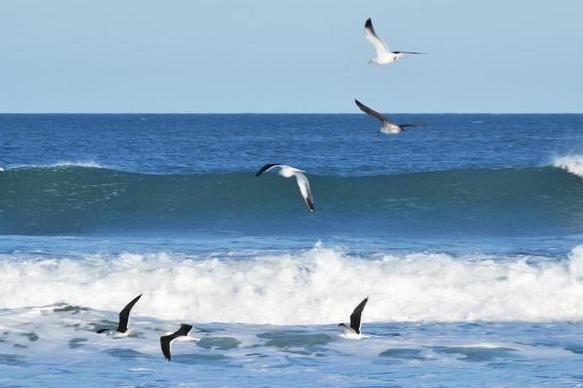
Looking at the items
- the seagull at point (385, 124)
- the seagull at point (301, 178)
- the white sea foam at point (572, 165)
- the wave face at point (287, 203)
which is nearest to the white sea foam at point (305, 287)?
the seagull at point (301, 178)

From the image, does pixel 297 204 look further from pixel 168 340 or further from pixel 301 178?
pixel 168 340

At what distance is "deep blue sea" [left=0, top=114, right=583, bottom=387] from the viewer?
39.8 feet

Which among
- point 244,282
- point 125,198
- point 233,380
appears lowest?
point 233,380

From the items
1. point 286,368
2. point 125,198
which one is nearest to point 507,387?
point 286,368

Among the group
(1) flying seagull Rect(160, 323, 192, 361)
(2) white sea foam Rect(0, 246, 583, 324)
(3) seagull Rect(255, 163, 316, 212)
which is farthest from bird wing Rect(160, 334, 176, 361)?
(2) white sea foam Rect(0, 246, 583, 324)

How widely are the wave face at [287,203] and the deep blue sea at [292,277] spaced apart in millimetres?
79

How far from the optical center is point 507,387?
1117cm
